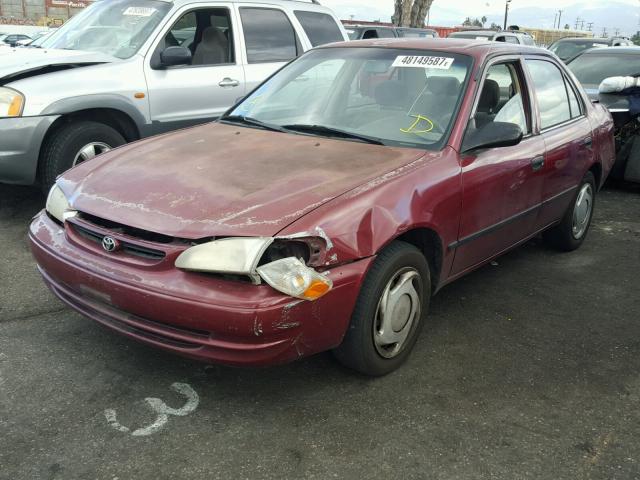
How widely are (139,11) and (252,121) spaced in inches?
106

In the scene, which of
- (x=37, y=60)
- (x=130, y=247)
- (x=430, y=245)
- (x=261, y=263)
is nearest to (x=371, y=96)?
(x=430, y=245)

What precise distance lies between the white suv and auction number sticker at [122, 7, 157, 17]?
0.01m

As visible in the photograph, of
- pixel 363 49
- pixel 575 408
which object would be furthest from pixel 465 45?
pixel 575 408

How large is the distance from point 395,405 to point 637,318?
1.96 metres

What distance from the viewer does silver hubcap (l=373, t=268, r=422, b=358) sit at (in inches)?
119

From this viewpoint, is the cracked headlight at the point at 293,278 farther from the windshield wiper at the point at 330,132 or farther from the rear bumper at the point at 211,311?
the windshield wiper at the point at 330,132

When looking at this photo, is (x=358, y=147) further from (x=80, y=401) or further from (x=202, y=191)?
(x=80, y=401)

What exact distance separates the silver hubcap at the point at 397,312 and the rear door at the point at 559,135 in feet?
5.05

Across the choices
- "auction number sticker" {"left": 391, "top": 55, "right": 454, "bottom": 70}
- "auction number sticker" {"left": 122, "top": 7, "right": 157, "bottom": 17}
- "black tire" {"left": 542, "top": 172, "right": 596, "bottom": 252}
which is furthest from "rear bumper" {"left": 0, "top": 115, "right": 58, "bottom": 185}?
"black tire" {"left": 542, "top": 172, "right": 596, "bottom": 252}

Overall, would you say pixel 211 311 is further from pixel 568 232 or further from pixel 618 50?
pixel 618 50

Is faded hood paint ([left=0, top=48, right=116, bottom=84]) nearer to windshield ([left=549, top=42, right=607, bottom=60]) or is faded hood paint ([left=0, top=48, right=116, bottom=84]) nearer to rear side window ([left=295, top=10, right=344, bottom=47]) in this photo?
rear side window ([left=295, top=10, right=344, bottom=47])

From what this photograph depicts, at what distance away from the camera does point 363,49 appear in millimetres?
4215

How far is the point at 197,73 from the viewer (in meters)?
6.01

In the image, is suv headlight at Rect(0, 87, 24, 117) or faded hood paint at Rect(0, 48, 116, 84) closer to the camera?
suv headlight at Rect(0, 87, 24, 117)
